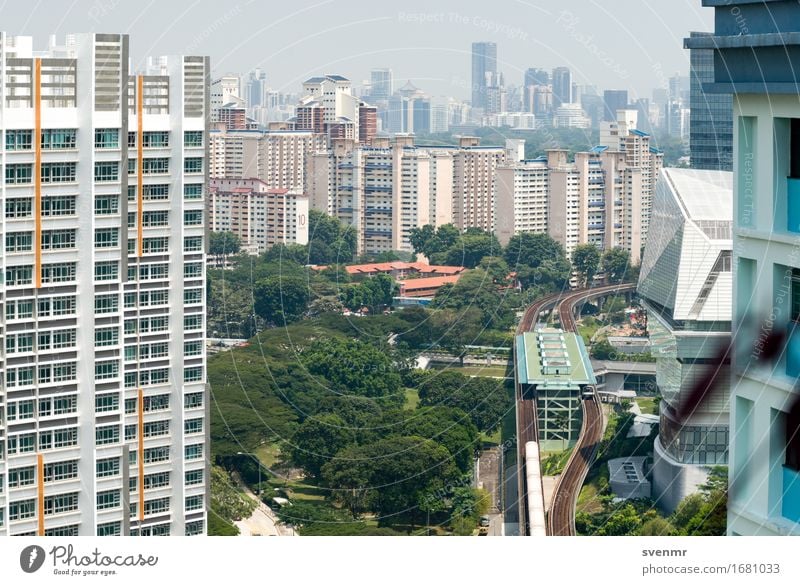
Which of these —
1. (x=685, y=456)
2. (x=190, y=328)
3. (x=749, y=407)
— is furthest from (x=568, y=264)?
(x=749, y=407)

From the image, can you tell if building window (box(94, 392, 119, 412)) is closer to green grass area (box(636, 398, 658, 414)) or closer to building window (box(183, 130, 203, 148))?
building window (box(183, 130, 203, 148))

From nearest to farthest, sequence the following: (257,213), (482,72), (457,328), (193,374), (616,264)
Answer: (193,374)
(482,72)
(457,328)
(257,213)
(616,264)

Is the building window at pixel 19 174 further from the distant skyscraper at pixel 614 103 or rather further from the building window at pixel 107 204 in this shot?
the distant skyscraper at pixel 614 103

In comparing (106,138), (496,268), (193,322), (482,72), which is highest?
(482,72)

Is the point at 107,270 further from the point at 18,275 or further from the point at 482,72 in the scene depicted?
the point at 482,72

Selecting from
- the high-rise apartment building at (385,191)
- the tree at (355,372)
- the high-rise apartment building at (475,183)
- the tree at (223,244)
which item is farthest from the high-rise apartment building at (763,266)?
the high-rise apartment building at (385,191)

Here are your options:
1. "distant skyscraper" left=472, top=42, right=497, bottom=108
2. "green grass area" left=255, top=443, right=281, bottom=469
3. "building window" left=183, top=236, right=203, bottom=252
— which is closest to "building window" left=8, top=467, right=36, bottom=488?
"building window" left=183, top=236, right=203, bottom=252

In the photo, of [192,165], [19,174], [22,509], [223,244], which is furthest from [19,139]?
[223,244]
